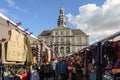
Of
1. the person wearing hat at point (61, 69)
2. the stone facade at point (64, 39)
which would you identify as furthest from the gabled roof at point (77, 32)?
the person wearing hat at point (61, 69)

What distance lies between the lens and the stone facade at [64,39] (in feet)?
517

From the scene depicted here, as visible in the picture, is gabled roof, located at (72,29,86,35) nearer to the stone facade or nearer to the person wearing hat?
the stone facade

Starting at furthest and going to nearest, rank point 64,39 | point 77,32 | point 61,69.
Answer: point 77,32, point 64,39, point 61,69

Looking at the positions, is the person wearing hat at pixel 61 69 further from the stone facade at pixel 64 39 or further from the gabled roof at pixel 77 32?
Answer: the gabled roof at pixel 77 32

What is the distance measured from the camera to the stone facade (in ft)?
517

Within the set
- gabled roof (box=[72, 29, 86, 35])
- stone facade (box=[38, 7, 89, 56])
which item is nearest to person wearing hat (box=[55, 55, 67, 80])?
stone facade (box=[38, 7, 89, 56])

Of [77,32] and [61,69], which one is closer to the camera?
[61,69]

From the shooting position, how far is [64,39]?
160 metres

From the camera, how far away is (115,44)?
22.6 ft

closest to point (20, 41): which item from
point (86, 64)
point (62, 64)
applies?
point (86, 64)

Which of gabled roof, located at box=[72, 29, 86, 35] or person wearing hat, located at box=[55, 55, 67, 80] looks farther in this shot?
gabled roof, located at box=[72, 29, 86, 35]

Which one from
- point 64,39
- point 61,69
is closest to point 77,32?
point 64,39

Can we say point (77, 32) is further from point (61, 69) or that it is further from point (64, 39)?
point (61, 69)

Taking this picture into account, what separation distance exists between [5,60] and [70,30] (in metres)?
154
